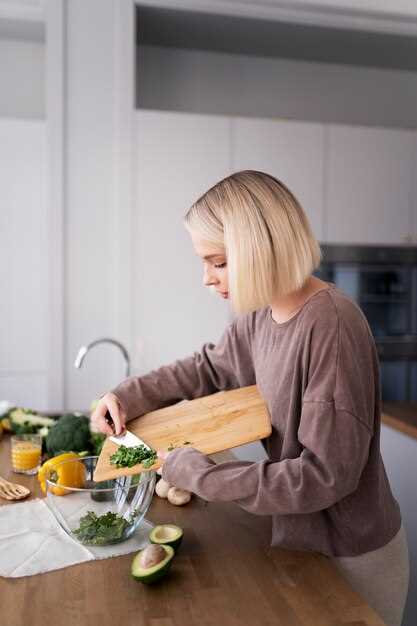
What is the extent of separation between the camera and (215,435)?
126 centimetres

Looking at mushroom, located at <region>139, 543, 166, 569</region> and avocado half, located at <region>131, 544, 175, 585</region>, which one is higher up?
mushroom, located at <region>139, 543, 166, 569</region>

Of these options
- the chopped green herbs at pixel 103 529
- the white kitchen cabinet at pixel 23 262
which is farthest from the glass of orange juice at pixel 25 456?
the white kitchen cabinet at pixel 23 262

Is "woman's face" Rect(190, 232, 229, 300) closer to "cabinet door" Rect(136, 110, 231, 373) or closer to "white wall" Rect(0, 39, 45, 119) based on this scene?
"cabinet door" Rect(136, 110, 231, 373)

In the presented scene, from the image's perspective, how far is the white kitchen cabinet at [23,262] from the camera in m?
3.40

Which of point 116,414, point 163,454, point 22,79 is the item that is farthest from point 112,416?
point 22,79

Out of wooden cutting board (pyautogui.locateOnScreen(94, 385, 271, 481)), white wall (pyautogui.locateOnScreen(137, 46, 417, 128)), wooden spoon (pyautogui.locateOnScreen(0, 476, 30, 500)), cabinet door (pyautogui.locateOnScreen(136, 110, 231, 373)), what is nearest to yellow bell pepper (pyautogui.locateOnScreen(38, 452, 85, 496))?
wooden cutting board (pyautogui.locateOnScreen(94, 385, 271, 481))

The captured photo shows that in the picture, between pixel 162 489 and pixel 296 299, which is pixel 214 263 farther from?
pixel 162 489

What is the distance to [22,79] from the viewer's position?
376 centimetres

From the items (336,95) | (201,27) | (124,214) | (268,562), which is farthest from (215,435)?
(336,95)

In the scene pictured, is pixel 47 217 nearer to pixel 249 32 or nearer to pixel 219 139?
pixel 219 139

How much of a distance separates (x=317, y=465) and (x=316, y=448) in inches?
1.3

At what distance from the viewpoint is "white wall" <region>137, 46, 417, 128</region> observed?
152 inches

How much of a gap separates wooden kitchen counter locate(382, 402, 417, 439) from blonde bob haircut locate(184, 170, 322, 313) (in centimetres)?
116

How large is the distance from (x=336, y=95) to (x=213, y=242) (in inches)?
127
